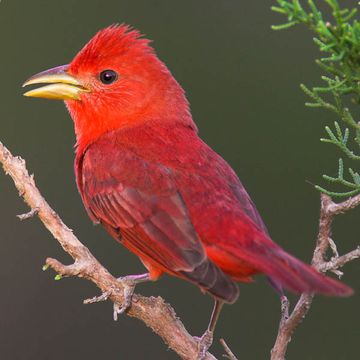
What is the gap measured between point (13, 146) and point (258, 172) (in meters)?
1.85

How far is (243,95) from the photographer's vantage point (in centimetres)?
755

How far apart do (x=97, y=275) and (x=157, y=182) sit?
20.8 inches

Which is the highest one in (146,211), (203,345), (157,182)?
(157,182)

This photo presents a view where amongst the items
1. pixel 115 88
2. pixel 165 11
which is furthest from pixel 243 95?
pixel 115 88

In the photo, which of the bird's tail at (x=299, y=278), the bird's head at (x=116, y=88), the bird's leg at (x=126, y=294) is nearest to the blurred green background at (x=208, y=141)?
the bird's head at (x=116, y=88)

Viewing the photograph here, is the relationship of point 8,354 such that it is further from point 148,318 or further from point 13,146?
point 148,318

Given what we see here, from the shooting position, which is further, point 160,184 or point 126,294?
point 160,184

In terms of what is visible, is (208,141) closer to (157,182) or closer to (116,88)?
(116,88)

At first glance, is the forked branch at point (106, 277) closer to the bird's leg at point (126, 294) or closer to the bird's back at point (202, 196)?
the bird's leg at point (126, 294)

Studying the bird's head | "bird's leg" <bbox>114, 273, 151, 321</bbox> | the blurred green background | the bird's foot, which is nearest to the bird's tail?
the bird's foot

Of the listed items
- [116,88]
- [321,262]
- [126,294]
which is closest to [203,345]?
[126,294]

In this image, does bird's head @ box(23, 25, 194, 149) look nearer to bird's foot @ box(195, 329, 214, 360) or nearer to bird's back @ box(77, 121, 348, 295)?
bird's back @ box(77, 121, 348, 295)

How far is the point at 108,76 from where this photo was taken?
16.8 feet

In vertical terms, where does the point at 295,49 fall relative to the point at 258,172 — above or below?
above
